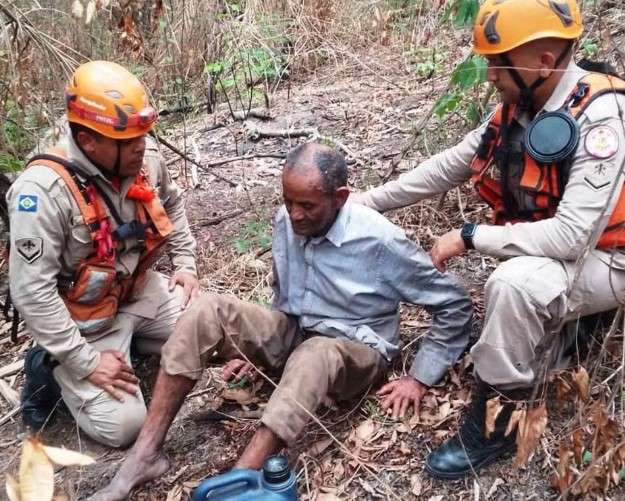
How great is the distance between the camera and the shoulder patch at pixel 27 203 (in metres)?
3.14

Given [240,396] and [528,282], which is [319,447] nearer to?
[240,396]

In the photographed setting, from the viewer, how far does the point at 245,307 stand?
3201mm

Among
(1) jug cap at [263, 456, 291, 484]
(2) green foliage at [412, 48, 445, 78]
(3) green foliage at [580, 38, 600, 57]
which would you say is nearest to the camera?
(1) jug cap at [263, 456, 291, 484]

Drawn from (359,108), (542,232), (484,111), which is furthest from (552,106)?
(359,108)

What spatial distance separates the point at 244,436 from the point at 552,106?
6.92ft

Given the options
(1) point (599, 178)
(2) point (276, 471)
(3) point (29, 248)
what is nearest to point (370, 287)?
(2) point (276, 471)

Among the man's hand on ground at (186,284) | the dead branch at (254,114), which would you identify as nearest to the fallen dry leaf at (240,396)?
the man's hand on ground at (186,284)

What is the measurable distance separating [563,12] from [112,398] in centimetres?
281

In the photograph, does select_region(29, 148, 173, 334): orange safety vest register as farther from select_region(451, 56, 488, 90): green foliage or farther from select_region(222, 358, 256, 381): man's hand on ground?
select_region(451, 56, 488, 90): green foliage

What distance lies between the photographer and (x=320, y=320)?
10.7 ft

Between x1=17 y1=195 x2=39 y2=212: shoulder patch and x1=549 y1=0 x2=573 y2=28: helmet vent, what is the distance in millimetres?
2447

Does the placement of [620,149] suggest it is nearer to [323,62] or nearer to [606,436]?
[606,436]

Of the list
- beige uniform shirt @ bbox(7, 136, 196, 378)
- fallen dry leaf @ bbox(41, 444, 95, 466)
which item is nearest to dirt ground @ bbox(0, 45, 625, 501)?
beige uniform shirt @ bbox(7, 136, 196, 378)

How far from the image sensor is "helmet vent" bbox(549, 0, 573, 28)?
2.63m
